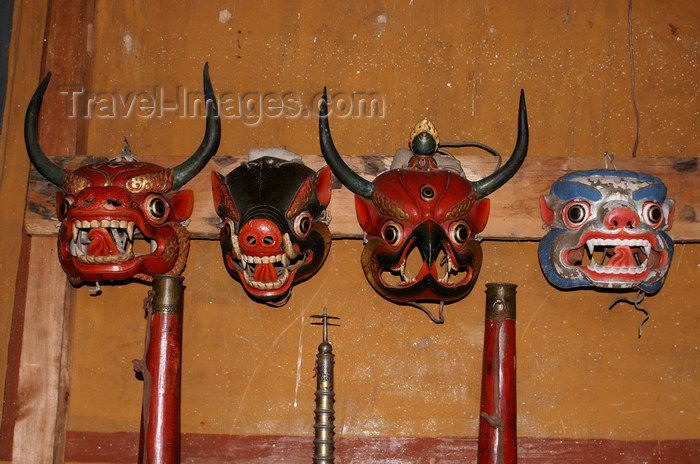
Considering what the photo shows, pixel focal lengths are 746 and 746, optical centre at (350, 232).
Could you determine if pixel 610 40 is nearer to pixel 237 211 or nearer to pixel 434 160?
pixel 434 160

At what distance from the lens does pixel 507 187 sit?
6.53 feet

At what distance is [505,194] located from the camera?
78.1 inches

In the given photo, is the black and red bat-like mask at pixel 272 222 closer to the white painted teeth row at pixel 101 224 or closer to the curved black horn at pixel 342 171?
the curved black horn at pixel 342 171

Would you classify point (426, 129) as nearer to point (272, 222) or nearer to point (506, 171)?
point (506, 171)

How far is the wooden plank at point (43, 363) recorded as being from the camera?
76.5 inches

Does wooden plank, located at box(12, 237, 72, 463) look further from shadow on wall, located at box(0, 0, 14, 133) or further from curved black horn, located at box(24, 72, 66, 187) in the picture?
shadow on wall, located at box(0, 0, 14, 133)

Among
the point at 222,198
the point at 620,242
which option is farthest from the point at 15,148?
the point at 620,242

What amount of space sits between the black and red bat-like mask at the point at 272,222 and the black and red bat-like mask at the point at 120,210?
0.11 meters

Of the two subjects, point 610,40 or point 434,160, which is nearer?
point 434,160

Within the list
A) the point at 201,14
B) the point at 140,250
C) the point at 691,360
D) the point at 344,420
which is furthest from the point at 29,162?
the point at 691,360

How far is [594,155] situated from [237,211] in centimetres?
104

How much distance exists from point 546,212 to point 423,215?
0.36 metres

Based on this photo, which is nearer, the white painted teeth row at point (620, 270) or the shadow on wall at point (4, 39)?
the white painted teeth row at point (620, 270)

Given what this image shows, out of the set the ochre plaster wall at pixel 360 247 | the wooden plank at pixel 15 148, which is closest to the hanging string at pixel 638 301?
the ochre plaster wall at pixel 360 247
